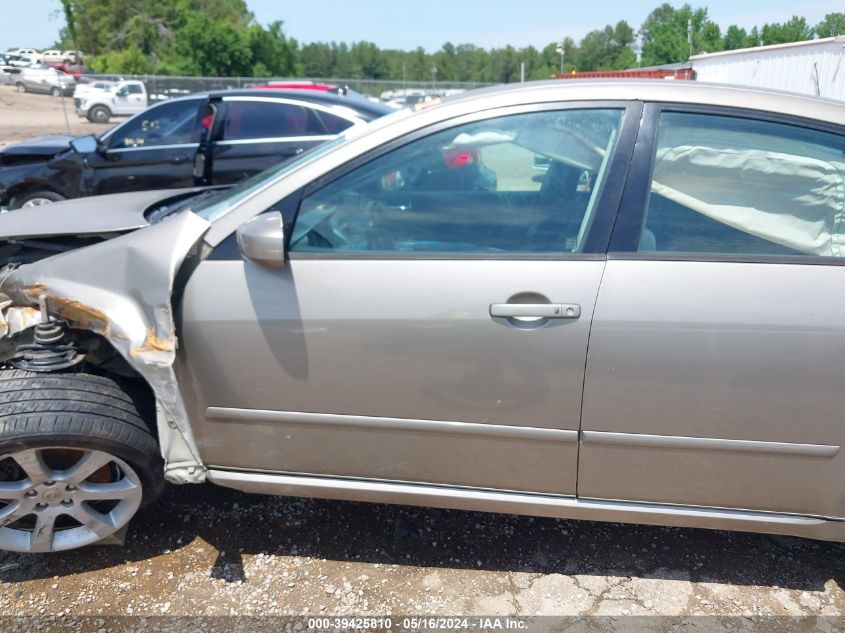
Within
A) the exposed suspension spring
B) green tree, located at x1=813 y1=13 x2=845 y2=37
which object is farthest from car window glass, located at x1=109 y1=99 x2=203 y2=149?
green tree, located at x1=813 y1=13 x2=845 y2=37

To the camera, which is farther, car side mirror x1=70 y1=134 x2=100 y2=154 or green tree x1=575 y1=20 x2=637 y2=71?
green tree x1=575 y1=20 x2=637 y2=71

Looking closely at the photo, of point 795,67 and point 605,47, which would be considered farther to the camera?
point 605,47

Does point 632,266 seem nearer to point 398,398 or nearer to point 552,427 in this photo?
point 552,427

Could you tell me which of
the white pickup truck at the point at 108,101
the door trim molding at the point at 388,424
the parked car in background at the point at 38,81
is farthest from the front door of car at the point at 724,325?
the parked car in background at the point at 38,81

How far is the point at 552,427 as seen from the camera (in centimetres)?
219

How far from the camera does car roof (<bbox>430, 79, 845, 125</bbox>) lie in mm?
2182

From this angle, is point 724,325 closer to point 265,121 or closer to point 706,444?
point 706,444

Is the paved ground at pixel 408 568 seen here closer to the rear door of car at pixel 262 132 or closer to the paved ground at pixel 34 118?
the rear door of car at pixel 262 132

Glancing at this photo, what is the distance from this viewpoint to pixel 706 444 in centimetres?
215

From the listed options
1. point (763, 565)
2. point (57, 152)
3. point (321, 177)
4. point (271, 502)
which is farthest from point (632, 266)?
point (57, 152)

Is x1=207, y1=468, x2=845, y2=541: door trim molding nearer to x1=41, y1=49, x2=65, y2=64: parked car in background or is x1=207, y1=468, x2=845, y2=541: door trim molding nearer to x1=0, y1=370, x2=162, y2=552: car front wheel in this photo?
x1=0, y1=370, x2=162, y2=552: car front wheel

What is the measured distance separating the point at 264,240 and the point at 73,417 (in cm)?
94

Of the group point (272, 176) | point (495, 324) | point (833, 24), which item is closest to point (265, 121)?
point (272, 176)

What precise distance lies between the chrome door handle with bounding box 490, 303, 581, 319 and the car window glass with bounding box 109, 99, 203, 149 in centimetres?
552
